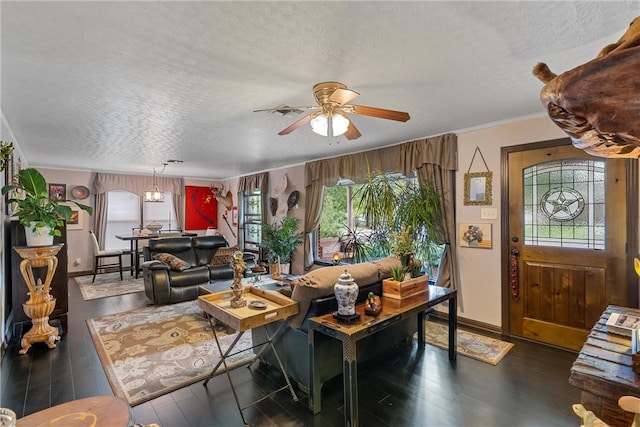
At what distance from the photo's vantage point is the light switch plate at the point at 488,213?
3.48 meters

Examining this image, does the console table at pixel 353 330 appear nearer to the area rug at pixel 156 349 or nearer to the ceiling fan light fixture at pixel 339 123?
the area rug at pixel 156 349

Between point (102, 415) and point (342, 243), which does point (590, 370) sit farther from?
point (342, 243)

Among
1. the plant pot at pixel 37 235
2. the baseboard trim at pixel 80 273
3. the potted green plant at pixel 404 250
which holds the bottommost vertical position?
the baseboard trim at pixel 80 273

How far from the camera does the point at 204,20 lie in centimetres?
161

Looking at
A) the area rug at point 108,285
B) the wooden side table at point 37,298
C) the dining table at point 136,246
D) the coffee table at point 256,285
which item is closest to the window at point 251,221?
the dining table at point 136,246

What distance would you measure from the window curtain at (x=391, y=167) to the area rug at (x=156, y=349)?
2571 mm

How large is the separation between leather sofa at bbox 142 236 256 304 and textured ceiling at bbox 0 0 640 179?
2.19 meters

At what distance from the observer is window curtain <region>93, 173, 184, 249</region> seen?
704 centimetres

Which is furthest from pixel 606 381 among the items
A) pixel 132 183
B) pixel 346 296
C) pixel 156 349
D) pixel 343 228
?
pixel 132 183

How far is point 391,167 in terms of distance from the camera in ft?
14.6

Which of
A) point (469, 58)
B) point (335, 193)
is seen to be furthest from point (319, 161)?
point (469, 58)

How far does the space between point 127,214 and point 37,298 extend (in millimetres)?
4936

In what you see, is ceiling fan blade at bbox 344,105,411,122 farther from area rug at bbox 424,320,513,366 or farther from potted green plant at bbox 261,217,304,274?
potted green plant at bbox 261,217,304,274

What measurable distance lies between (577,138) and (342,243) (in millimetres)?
4819
